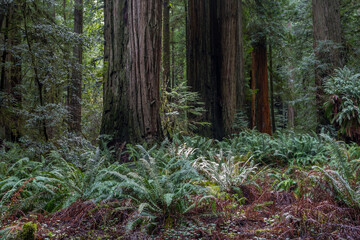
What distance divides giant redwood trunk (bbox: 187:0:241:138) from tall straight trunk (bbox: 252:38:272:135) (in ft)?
13.7

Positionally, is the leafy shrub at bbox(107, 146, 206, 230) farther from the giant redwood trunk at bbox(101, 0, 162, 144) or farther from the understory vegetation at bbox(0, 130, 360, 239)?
the giant redwood trunk at bbox(101, 0, 162, 144)

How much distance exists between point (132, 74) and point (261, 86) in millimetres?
8904

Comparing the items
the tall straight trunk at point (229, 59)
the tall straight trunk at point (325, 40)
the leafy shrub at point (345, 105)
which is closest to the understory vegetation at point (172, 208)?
the leafy shrub at point (345, 105)

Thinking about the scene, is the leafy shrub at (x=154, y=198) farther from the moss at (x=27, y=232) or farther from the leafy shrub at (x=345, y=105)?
the leafy shrub at (x=345, y=105)

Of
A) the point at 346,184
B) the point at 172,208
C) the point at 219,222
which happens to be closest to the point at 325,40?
the point at 346,184

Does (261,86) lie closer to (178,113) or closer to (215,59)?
(215,59)

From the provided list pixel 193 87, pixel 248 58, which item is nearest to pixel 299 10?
pixel 248 58

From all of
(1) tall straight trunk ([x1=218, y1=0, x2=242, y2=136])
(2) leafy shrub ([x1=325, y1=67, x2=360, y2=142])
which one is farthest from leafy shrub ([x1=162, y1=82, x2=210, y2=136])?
(2) leafy shrub ([x1=325, y1=67, x2=360, y2=142])

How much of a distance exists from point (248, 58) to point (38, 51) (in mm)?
11366

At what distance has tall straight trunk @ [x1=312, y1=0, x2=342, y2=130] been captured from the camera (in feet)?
30.5

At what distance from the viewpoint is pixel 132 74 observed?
5082 millimetres

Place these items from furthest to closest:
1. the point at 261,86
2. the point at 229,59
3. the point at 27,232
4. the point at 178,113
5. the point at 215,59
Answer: the point at 261,86, the point at 215,59, the point at 229,59, the point at 178,113, the point at 27,232

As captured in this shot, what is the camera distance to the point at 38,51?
4.64 m

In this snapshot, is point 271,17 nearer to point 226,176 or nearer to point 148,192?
point 226,176
